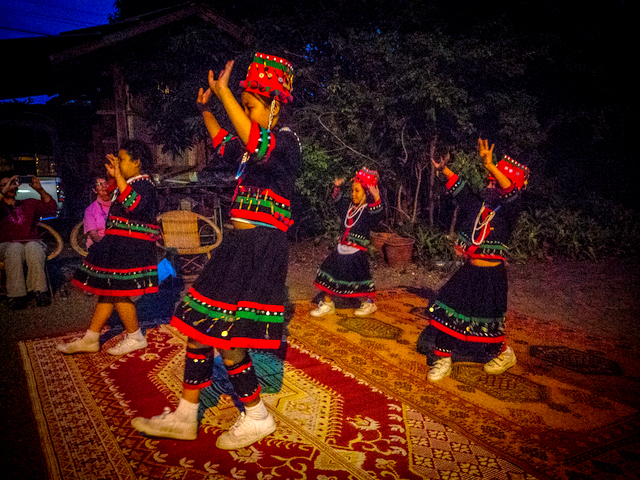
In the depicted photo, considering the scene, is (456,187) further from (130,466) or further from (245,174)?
(130,466)

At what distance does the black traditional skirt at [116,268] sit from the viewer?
3.87 metres

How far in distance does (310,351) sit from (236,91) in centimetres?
654

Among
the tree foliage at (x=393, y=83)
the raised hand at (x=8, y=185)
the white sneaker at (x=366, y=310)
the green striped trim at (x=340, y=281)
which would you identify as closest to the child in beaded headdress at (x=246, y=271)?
the green striped trim at (x=340, y=281)

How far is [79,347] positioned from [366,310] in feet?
10.6

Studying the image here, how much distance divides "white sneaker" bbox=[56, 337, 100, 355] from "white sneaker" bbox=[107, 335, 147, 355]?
0.48 feet

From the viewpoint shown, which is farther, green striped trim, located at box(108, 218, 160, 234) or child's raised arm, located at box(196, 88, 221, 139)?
green striped trim, located at box(108, 218, 160, 234)

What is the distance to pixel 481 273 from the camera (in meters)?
3.91

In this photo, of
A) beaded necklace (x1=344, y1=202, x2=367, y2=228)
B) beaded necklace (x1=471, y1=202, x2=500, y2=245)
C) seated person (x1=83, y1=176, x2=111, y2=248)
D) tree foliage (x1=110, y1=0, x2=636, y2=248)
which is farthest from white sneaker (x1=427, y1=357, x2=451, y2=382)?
tree foliage (x1=110, y1=0, x2=636, y2=248)

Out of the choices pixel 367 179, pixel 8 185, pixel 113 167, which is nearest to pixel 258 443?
pixel 113 167

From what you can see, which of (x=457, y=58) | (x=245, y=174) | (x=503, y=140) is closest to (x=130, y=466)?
(x=245, y=174)

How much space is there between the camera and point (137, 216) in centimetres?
394

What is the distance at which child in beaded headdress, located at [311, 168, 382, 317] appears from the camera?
209 inches

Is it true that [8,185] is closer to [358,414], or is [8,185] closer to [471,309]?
[358,414]

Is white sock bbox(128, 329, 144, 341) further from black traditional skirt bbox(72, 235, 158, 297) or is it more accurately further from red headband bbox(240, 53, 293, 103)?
red headband bbox(240, 53, 293, 103)
